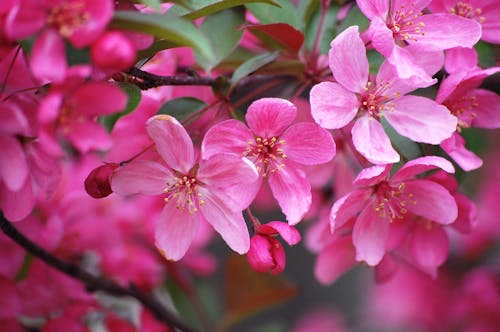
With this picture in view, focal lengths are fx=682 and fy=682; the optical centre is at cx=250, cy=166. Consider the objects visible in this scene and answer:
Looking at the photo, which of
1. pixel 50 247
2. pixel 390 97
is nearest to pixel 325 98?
pixel 390 97

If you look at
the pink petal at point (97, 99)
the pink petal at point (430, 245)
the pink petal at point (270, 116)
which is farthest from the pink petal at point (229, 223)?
the pink petal at point (430, 245)

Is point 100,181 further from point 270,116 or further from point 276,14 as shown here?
point 276,14

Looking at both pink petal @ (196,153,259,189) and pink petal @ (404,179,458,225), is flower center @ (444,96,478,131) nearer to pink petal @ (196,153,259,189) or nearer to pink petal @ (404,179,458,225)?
pink petal @ (404,179,458,225)

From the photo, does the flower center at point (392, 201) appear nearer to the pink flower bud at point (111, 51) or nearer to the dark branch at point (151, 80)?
the dark branch at point (151, 80)

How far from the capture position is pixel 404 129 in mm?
943

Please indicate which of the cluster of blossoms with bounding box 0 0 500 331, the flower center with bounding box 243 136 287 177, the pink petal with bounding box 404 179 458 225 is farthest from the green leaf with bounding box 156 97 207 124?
the pink petal with bounding box 404 179 458 225

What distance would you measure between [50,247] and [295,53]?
54 centimetres

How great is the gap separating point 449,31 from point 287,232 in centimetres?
36

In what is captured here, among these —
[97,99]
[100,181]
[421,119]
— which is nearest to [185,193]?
[100,181]

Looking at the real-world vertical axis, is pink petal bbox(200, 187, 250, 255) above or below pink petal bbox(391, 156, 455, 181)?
below

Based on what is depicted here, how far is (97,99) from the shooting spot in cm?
77

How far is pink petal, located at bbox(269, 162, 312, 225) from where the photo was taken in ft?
2.98

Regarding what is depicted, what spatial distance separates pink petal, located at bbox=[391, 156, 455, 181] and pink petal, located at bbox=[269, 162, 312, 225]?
0.42ft

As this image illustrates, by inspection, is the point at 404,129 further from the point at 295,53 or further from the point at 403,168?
the point at 295,53
